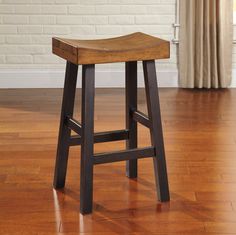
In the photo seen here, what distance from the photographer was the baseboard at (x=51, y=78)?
5262mm

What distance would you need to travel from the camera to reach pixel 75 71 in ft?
9.53

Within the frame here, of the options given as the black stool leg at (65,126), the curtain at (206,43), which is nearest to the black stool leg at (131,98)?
the black stool leg at (65,126)

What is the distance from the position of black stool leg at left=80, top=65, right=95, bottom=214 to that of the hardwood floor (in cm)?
7

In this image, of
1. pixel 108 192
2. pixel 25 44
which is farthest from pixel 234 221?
pixel 25 44

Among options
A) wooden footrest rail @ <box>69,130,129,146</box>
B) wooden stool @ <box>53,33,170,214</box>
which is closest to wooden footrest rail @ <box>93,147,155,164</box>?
wooden stool @ <box>53,33,170,214</box>

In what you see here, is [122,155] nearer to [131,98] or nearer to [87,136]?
[87,136]

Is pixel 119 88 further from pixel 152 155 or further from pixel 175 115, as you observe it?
pixel 152 155

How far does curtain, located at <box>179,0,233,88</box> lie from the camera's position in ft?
16.5

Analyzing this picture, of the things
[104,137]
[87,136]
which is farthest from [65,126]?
[87,136]

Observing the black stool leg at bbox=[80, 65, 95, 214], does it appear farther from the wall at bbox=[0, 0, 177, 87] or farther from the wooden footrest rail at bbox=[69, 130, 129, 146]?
the wall at bbox=[0, 0, 177, 87]

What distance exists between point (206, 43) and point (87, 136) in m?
2.60

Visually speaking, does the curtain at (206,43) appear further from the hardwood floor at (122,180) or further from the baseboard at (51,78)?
the hardwood floor at (122,180)

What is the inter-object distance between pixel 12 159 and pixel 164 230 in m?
1.17

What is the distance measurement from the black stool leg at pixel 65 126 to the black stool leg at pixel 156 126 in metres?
0.34
